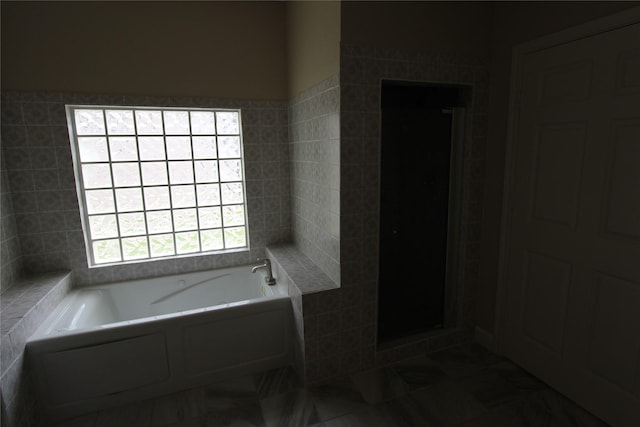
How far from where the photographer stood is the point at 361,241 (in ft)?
7.05

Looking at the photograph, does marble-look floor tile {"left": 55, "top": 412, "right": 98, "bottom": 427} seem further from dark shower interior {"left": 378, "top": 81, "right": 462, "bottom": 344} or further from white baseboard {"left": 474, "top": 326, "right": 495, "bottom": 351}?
white baseboard {"left": 474, "top": 326, "right": 495, "bottom": 351}

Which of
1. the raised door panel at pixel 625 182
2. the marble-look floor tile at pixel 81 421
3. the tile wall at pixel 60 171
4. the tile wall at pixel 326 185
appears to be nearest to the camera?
the raised door panel at pixel 625 182

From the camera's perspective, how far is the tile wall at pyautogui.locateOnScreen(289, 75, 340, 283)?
210 centimetres

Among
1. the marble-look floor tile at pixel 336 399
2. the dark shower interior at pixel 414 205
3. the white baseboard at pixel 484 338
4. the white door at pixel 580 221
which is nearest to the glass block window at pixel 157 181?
the dark shower interior at pixel 414 205

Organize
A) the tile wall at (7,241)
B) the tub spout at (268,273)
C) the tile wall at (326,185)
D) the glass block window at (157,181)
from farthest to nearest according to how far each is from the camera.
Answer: the tub spout at (268,273), the glass block window at (157,181), the tile wall at (7,241), the tile wall at (326,185)

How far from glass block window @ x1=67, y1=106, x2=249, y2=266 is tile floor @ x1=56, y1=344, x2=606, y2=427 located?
1276 millimetres

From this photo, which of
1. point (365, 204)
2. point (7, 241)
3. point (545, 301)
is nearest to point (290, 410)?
point (365, 204)

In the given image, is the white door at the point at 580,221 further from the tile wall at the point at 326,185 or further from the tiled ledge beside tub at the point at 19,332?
the tiled ledge beside tub at the point at 19,332

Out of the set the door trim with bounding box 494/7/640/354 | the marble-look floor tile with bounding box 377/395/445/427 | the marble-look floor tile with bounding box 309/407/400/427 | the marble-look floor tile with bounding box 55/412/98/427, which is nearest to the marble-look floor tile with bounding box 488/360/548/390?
the door trim with bounding box 494/7/640/354

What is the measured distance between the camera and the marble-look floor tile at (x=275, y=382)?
2164mm

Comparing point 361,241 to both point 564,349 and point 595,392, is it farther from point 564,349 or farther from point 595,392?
point 595,392

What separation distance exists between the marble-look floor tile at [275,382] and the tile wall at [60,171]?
1.10m

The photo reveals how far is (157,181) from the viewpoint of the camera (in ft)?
9.30

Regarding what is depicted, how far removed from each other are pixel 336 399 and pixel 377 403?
25cm
